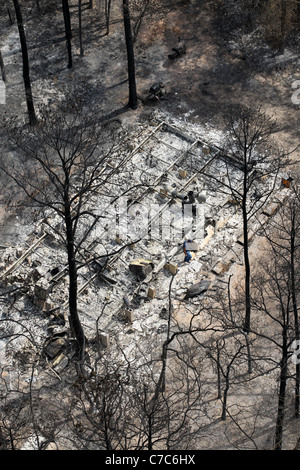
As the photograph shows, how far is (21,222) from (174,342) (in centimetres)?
886

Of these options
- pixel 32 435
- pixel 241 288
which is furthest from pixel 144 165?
pixel 32 435

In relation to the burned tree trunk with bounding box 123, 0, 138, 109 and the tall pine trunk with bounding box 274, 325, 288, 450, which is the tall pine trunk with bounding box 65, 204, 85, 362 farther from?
the burned tree trunk with bounding box 123, 0, 138, 109

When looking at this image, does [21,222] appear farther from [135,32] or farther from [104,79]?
[135,32]

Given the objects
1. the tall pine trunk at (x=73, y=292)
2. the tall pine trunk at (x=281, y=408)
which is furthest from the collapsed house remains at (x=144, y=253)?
the tall pine trunk at (x=281, y=408)

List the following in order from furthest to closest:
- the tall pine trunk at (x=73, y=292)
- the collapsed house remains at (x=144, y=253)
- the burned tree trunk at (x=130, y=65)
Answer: the burned tree trunk at (x=130, y=65)
the collapsed house remains at (x=144, y=253)
the tall pine trunk at (x=73, y=292)

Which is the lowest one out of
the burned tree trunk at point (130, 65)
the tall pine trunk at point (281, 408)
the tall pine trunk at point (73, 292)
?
the tall pine trunk at point (281, 408)

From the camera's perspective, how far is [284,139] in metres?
35.8

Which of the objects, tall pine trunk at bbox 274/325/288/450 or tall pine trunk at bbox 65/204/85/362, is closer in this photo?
tall pine trunk at bbox 274/325/288/450

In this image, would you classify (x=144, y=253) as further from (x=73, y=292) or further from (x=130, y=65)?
(x=130, y=65)

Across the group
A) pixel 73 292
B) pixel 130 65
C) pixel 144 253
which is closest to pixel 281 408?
pixel 73 292

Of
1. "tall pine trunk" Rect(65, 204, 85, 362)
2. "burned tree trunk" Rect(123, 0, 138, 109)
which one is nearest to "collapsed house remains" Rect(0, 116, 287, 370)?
"tall pine trunk" Rect(65, 204, 85, 362)

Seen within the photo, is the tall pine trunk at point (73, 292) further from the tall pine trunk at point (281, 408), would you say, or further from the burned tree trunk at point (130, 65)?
the burned tree trunk at point (130, 65)

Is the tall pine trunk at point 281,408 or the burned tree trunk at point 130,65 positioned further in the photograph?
the burned tree trunk at point 130,65

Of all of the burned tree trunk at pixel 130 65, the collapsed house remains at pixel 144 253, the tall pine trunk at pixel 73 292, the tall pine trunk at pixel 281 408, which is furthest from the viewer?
the burned tree trunk at pixel 130 65
